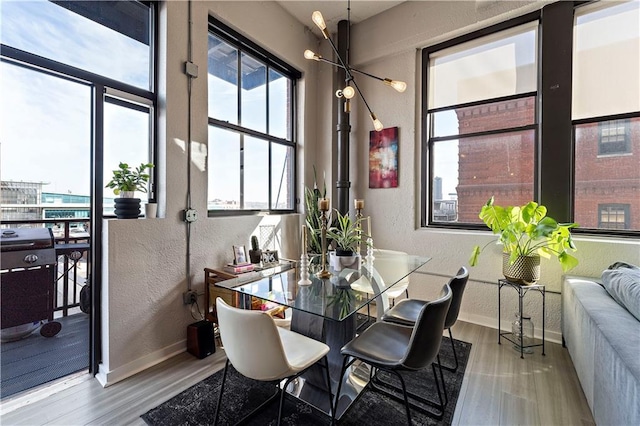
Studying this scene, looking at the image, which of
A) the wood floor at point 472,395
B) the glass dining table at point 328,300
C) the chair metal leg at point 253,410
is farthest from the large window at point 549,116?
the chair metal leg at point 253,410

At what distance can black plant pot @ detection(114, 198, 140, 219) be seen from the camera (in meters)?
2.12

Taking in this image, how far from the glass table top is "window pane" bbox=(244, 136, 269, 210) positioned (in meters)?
1.31

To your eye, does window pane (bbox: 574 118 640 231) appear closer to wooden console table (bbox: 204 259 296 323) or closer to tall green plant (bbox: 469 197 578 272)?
tall green plant (bbox: 469 197 578 272)

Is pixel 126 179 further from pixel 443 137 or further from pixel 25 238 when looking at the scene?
pixel 443 137

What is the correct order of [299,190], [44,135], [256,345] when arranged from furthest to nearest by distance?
1. [299,190]
2. [44,135]
3. [256,345]

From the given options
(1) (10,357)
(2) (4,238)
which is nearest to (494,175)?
(2) (4,238)

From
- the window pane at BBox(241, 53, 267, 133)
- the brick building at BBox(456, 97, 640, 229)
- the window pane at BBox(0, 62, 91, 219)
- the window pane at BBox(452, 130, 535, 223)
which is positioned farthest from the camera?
the window pane at BBox(241, 53, 267, 133)

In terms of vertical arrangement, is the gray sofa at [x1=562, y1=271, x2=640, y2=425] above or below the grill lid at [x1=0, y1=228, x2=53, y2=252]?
below

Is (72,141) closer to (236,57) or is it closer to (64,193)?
(64,193)

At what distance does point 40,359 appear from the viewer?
210 centimetres

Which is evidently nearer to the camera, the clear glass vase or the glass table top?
the glass table top

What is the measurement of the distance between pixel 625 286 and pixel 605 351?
2.02ft

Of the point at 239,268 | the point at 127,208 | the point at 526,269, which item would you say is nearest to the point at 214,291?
the point at 239,268

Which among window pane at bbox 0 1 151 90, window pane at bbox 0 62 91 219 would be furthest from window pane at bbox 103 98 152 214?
window pane at bbox 0 1 151 90
